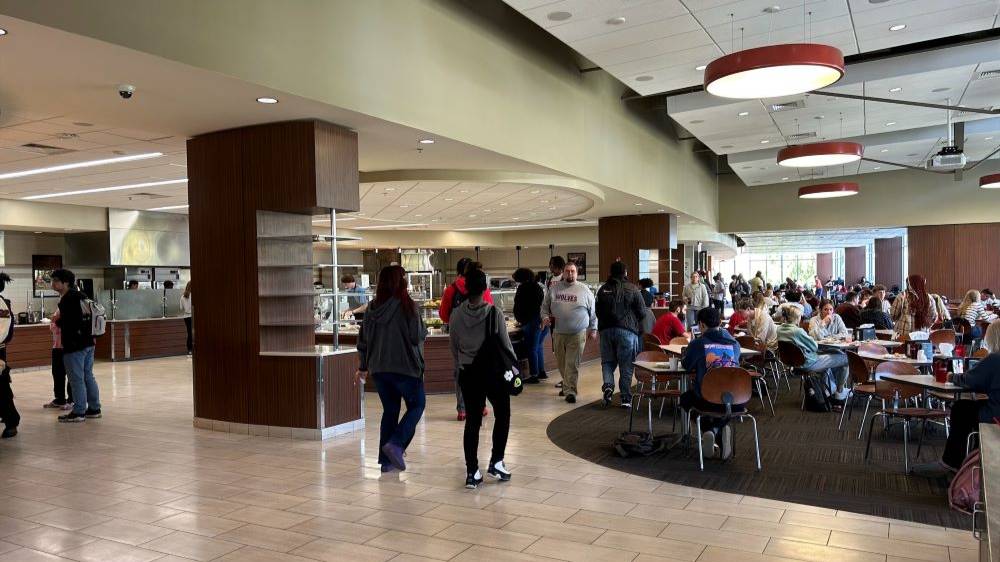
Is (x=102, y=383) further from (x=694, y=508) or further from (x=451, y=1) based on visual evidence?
(x=694, y=508)

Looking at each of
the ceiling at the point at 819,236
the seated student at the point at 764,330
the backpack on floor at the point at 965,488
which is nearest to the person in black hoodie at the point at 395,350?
the backpack on floor at the point at 965,488

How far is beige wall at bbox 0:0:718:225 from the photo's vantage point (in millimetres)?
4465

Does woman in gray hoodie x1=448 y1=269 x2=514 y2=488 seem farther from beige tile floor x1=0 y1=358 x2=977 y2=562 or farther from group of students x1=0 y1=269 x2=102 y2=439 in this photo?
group of students x1=0 y1=269 x2=102 y2=439

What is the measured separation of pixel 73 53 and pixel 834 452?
629cm

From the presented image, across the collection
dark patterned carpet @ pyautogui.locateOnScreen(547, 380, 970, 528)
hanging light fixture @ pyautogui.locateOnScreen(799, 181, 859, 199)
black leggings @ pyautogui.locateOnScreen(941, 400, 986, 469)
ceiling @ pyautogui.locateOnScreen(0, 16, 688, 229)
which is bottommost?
dark patterned carpet @ pyautogui.locateOnScreen(547, 380, 970, 528)

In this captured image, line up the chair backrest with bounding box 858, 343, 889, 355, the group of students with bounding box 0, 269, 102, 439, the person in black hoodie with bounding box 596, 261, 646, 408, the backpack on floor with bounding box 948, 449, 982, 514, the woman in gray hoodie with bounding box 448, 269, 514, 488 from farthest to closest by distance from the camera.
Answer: the person in black hoodie with bounding box 596, 261, 646, 408
the group of students with bounding box 0, 269, 102, 439
the chair backrest with bounding box 858, 343, 889, 355
the woman in gray hoodie with bounding box 448, 269, 514, 488
the backpack on floor with bounding box 948, 449, 982, 514

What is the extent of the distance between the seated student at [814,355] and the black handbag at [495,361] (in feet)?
13.6

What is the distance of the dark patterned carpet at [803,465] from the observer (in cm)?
444

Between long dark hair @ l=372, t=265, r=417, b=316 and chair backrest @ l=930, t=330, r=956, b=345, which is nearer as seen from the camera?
long dark hair @ l=372, t=265, r=417, b=316

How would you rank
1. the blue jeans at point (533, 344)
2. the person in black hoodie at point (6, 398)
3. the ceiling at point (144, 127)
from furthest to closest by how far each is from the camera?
the blue jeans at point (533, 344), the person in black hoodie at point (6, 398), the ceiling at point (144, 127)

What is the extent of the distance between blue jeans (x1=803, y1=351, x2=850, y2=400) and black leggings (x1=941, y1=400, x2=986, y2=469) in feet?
8.94

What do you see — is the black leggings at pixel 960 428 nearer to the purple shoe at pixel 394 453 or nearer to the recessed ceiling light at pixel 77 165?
the purple shoe at pixel 394 453

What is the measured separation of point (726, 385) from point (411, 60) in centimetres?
404

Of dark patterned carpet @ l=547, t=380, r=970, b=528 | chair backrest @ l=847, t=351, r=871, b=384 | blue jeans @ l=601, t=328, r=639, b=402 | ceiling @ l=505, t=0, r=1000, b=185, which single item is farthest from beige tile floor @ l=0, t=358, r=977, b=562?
ceiling @ l=505, t=0, r=1000, b=185
